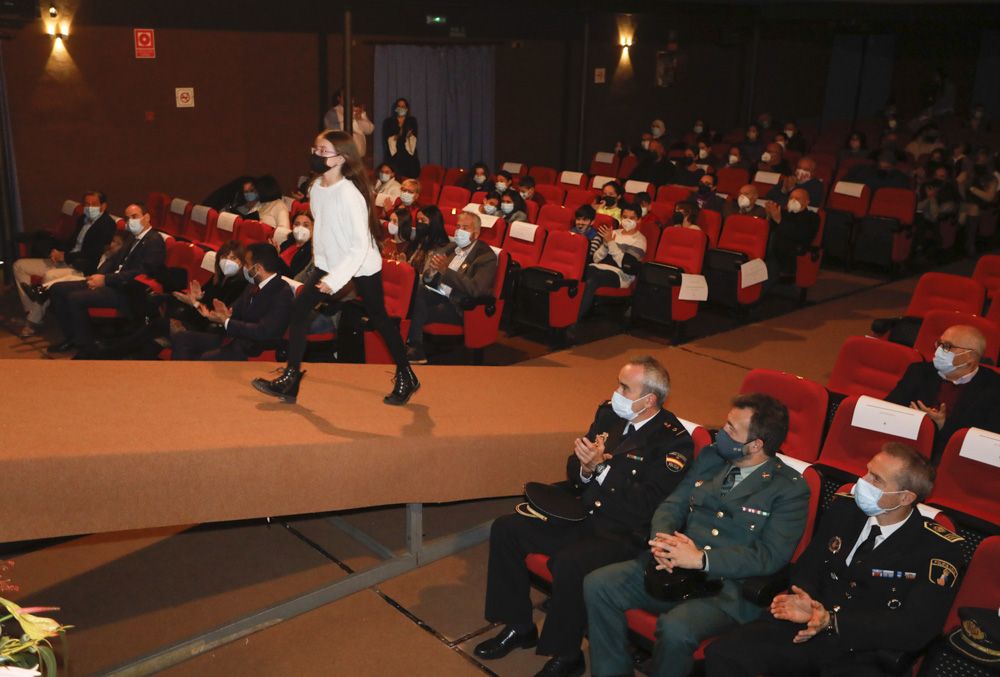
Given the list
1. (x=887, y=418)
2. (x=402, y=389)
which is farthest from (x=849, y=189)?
(x=402, y=389)

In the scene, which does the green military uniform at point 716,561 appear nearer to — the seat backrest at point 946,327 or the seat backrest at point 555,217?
the seat backrest at point 946,327

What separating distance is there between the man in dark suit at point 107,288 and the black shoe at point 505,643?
431 centimetres

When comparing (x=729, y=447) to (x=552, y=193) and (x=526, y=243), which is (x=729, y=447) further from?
(x=552, y=193)

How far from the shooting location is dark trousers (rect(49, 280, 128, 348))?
Result: 664 cm

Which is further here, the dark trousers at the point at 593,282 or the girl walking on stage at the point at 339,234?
the dark trousers at the point at 593,282

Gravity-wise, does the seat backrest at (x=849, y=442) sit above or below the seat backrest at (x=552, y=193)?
below

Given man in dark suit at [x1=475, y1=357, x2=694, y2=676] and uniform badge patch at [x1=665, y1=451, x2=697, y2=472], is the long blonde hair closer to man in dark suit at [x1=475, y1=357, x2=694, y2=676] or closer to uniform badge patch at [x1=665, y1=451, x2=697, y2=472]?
man in dark suit at [x1=475, y1=357, x2=694, y2=676]

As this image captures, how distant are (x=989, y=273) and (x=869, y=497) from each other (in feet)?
15.4

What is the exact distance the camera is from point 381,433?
12.5 feet

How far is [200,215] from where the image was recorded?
8.38 meters

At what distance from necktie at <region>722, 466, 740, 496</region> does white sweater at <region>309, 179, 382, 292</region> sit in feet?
5.42

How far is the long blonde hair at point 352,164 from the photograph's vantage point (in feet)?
12.1

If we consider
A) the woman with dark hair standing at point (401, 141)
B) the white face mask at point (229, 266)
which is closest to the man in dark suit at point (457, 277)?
the white face mask at point (229, 266)

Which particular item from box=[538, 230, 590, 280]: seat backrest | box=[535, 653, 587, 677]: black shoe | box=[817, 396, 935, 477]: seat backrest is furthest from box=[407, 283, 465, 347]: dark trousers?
box=[535, 653, 587, 677]: black shoe
